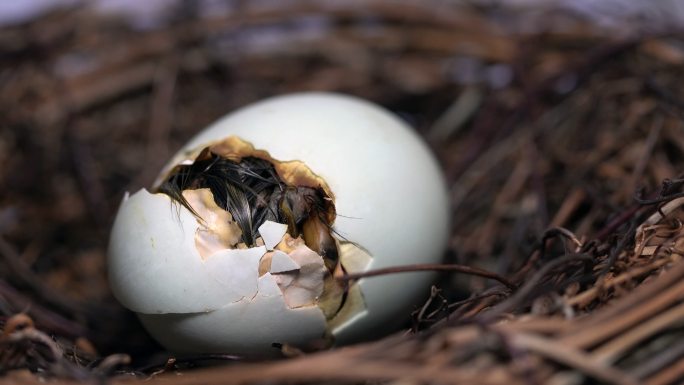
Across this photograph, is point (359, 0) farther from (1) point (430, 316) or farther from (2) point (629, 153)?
(1) point (430, 316)

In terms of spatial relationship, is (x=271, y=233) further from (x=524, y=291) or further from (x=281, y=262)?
(x=524, y=291)

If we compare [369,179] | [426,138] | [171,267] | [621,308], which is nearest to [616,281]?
[621,308]

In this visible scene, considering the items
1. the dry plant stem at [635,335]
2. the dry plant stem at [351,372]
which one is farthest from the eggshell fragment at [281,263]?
the dry plant stem at [635,335]

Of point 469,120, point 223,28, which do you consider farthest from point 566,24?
point 223,28

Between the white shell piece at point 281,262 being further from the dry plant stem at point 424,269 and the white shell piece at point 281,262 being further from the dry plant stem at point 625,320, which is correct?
the dry plant stem at point 625,320

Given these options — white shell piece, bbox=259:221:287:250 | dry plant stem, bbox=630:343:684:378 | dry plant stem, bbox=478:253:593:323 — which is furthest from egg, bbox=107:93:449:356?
dry plant stem, bbox=630:343:684:378

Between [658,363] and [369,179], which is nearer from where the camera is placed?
[658,363]

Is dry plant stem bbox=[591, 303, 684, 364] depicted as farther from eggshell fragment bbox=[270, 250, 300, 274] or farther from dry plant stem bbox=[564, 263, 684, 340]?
eggshell fragment bbox=[270, 250, 300, 274]
